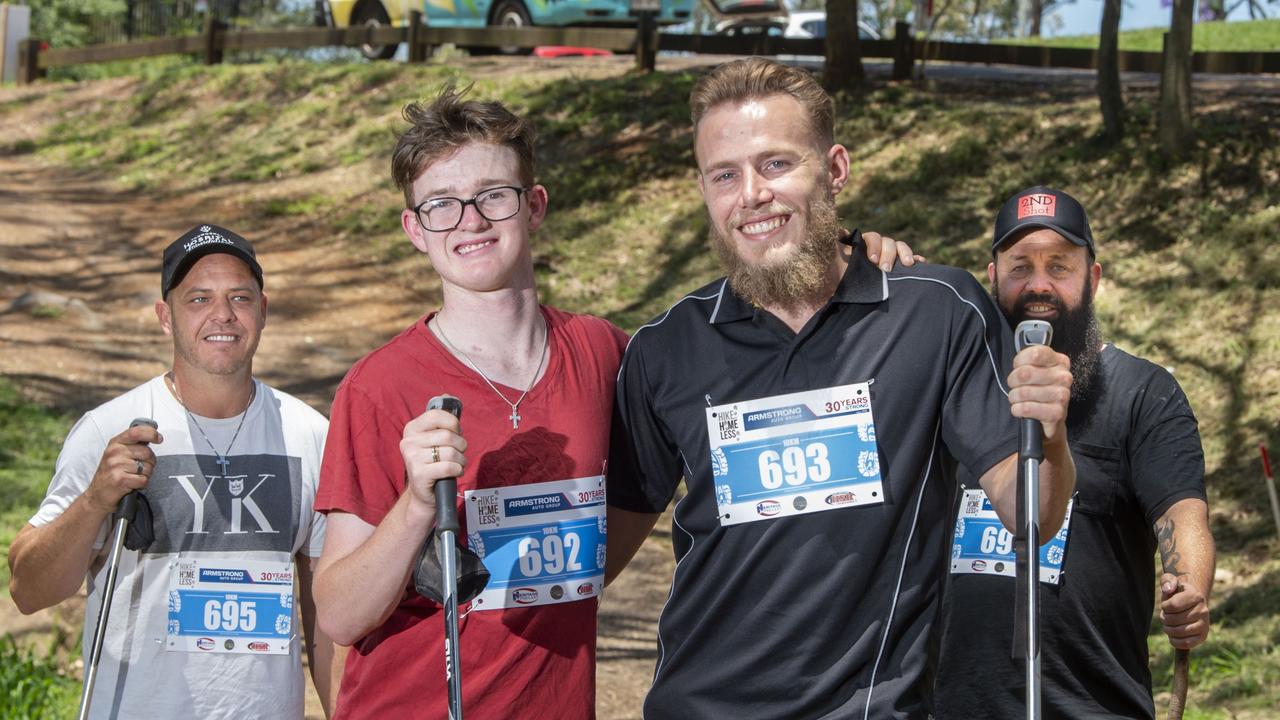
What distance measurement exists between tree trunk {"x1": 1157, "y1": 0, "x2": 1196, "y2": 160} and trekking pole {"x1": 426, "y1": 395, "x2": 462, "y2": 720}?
10091mm

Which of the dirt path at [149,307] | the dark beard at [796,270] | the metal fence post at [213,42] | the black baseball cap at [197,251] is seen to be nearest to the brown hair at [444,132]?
the dark beard at [796,270]

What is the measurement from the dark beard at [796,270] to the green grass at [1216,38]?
20861 mm

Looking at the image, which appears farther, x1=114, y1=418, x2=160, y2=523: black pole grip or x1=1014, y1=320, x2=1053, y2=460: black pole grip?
x1=114, y1=418, x2=160, y2=523: black pole grip

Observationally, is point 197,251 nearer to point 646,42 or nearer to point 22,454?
point 22,454

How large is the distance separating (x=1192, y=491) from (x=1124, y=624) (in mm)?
391

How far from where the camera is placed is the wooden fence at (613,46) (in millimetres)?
14969

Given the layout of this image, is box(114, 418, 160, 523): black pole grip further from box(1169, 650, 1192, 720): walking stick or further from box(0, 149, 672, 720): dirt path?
box(0, 149, 672, 720): dirt path

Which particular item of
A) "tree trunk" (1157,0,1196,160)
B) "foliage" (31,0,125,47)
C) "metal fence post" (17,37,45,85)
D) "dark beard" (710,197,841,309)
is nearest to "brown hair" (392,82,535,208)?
"dark beard" (710,197,841,309)

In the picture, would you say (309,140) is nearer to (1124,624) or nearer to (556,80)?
(556,80)

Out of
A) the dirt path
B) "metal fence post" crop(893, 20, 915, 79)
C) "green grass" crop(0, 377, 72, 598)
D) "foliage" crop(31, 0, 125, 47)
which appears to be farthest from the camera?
"foliage" crop(31, 0, 125, 47)

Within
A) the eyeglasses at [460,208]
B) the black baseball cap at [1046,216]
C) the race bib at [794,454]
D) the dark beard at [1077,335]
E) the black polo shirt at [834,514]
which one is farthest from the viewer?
the black baseball cap at [1046,216]

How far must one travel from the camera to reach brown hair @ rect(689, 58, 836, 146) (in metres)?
3.29

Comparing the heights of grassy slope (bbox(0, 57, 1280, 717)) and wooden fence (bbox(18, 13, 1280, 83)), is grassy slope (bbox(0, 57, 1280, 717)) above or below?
below

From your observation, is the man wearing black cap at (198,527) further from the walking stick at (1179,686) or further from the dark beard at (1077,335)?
the walking stick at (1179,686)
